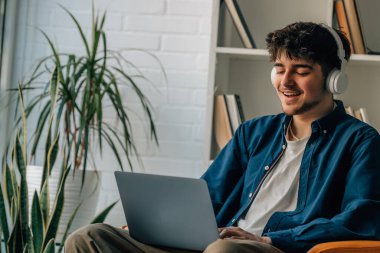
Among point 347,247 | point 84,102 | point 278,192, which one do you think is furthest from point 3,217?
point 347,247

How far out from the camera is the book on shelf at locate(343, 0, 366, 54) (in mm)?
3436

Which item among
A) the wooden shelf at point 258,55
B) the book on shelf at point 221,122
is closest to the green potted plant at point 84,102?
the book on shelf at point 221,122

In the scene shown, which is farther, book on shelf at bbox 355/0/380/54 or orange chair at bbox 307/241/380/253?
book on shelf at bbox 355/0/380/54

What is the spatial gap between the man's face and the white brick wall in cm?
139

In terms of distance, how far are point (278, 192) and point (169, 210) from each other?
465 millimetres

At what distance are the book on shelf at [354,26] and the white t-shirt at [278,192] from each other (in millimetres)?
1086

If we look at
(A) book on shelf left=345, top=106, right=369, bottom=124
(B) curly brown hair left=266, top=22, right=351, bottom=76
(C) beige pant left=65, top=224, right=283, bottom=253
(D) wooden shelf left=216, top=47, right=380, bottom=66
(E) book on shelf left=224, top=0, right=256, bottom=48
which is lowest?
(C) beige pant left=65, top=224, right=283, bottom=253

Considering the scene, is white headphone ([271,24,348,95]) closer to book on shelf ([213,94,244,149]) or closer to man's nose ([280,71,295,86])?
man's nose ([280,71,295,86])

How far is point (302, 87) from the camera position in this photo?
249 centimetres

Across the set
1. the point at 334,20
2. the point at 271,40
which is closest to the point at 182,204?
the point at 271,40

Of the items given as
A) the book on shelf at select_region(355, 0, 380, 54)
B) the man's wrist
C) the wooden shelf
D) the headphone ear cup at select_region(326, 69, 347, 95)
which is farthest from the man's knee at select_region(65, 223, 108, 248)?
the book on shelf at select_region(355, 0, 380, 54)

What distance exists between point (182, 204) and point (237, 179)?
1.93 feet

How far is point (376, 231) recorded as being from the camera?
7.30ft

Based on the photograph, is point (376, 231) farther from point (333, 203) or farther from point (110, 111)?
point (110, 111)
